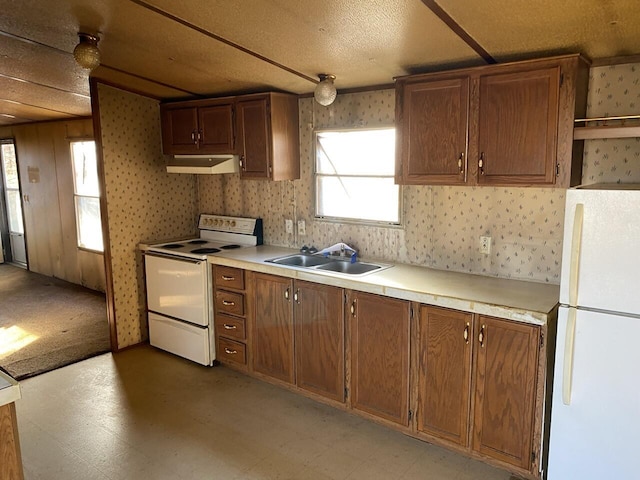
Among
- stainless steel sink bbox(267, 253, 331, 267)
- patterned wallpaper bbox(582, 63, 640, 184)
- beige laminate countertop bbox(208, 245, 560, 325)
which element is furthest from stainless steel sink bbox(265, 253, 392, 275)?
patterned wallpaper bbox(582, 63, 640, 184)

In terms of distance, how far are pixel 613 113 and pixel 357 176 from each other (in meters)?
1.67

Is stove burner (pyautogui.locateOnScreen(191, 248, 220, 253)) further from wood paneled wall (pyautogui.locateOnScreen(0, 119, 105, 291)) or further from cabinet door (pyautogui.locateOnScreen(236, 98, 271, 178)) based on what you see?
wood paneled wall (pyautogui.locateOnScreen(0, 119, 105, 291))

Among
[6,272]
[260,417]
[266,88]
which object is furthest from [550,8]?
[6,272]

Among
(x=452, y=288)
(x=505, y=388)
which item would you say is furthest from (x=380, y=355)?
(x=505, y=388)

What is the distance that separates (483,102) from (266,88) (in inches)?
66.8

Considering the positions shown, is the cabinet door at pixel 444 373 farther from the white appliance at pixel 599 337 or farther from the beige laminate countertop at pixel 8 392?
the beige laminate countertop at pixel 8 392

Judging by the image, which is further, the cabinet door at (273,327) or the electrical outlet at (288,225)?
the electrical outlet at (288,225)

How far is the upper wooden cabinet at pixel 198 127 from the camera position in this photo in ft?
12.6

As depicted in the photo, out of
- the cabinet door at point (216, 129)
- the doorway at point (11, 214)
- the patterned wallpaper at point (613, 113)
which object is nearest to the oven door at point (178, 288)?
the cabinet door at point (216, 129)

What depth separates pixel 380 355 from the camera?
2.86 m

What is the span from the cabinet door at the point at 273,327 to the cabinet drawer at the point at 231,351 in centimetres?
13

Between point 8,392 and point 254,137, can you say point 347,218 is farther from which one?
point 8,392

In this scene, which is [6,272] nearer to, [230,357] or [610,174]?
[230,357]

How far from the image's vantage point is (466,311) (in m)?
2.49
